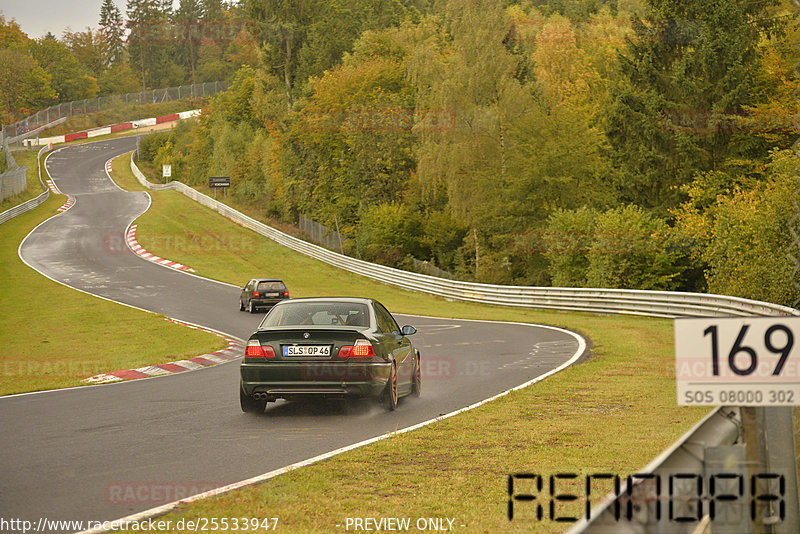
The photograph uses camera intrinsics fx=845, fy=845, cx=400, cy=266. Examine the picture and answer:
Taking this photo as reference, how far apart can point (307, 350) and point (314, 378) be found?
0.36m

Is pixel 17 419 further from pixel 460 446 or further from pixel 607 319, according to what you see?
pixel 607 319

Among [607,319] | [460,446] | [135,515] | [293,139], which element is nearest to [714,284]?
[607,319]

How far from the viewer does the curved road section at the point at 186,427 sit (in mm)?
6699

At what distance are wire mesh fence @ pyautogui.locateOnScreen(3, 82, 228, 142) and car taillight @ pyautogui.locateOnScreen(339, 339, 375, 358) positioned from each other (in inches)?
4198

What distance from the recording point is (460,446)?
8.27 m

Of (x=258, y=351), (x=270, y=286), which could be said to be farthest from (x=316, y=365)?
(x=270, y=286)

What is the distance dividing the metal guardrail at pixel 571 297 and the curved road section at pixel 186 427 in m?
5.06

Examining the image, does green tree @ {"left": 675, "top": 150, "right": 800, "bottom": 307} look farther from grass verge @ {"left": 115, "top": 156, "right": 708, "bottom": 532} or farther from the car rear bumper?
the car rear bumper

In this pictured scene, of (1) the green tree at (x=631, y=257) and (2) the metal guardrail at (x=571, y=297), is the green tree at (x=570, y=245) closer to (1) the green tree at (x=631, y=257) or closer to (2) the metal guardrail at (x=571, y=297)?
(1) the green tree at (x=631, y=257)

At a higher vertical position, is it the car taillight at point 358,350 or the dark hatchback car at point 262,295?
the car taillight at point 358,350

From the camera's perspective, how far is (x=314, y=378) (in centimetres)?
1062

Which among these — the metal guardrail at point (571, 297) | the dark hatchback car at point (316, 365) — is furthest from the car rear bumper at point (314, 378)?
the metal guardrail at point (571, 297)

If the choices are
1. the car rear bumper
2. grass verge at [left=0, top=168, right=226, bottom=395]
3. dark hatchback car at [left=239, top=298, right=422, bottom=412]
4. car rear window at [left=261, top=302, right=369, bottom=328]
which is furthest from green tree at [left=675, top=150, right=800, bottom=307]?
grass verge at [left=0, top=168, right=226, bottom=395]

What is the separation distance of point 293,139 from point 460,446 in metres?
65.1
